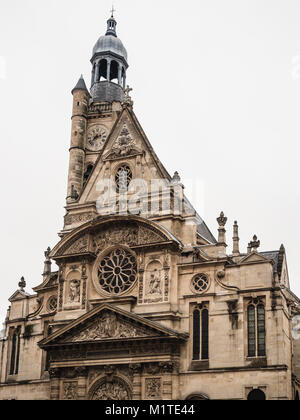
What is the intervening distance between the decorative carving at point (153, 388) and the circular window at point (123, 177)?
9343 millimetres

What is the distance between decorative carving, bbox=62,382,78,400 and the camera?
2919 cm

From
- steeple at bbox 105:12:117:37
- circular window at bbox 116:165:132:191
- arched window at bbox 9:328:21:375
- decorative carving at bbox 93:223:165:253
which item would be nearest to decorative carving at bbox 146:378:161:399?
decorative carving at bbox 93:223:165:253

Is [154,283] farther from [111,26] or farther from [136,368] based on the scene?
[111,26]

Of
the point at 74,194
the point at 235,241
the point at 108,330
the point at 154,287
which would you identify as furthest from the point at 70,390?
the point at 74,194

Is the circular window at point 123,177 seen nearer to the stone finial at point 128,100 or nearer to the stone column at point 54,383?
the stone finial at point 128,100

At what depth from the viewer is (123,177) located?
3250 cm

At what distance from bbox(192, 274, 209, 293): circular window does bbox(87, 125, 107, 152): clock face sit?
1082 cm

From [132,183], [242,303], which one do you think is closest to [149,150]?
[132,183]

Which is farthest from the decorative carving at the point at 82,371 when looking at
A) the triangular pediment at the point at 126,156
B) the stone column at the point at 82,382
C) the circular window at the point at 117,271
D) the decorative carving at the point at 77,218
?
the triangular pediment at the point at 126,156

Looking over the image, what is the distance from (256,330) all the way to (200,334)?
2426mm

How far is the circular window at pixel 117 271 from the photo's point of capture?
30.3 metres

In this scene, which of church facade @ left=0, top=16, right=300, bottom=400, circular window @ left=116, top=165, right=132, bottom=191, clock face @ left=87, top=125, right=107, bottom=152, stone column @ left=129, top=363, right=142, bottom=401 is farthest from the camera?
clock face @ left=87, top=125, right=107, bottom=152

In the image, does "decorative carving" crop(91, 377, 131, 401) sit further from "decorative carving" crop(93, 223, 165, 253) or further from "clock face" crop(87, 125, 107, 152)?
"clock face" crop(87, 125, 107, 152)
